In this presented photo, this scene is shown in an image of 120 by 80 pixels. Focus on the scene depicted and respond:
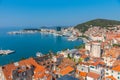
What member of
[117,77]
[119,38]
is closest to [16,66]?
[117,77]

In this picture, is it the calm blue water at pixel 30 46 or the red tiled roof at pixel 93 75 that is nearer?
the red tiled roof at pixel 93 75

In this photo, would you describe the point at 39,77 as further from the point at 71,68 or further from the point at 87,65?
the point at 87,65

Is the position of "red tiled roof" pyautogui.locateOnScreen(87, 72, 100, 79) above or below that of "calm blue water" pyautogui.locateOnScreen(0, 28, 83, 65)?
above

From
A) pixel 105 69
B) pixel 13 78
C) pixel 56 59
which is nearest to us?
pixel 13 78

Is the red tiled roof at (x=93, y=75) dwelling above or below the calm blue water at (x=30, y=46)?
above

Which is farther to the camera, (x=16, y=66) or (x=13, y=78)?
(x=16, y=66)

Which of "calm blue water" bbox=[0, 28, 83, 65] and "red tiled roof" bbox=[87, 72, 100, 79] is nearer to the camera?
"red tiled roof" bbox=[87, 72, 100, 79]

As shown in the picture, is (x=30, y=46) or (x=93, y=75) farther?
(x=30, y=46)

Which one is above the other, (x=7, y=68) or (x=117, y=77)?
(x=7, y=68)

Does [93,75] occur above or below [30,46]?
above

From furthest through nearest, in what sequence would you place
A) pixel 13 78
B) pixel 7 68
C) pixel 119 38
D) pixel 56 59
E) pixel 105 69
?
pixel 119 38
pixel 56 59
pixel 105 69
pixel 7 68
pixel 13 78
